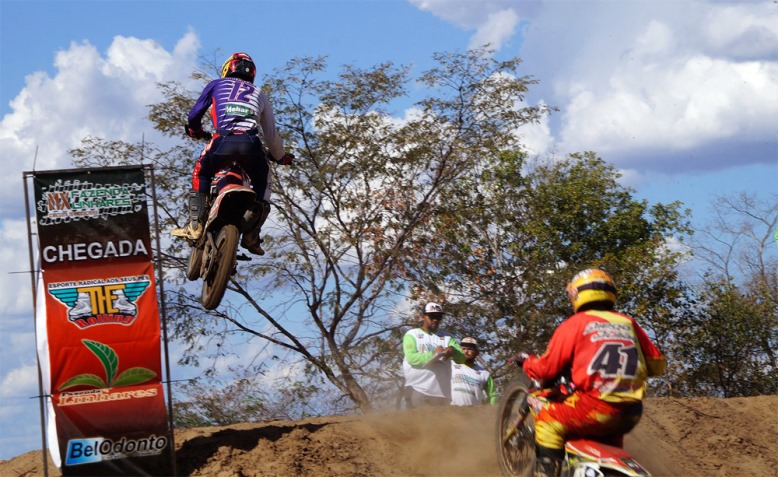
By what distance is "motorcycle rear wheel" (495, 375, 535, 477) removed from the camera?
821 cm

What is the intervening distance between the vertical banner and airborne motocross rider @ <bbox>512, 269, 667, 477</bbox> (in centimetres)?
362

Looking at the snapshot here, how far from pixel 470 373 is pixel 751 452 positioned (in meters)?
3.20

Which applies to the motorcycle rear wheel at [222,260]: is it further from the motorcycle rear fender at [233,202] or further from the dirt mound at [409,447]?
the dirt mound at [409,447]

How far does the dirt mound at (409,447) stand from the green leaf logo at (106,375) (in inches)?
42.4

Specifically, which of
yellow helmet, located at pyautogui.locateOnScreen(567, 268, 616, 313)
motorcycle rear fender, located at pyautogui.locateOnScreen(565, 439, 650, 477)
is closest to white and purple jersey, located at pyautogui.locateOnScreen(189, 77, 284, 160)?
yellow helmet, located at pyautogui.locateOnScreen(567, 268, 616, 313)

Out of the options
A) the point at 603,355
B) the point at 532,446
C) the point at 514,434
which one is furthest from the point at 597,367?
the point at 514,434

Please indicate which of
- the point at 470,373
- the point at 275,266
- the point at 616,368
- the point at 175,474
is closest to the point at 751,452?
the point at 470,373

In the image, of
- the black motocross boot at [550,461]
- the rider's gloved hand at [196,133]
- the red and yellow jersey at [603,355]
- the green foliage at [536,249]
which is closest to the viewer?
the red and yellow jersey at [603,355]

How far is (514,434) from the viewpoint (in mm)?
8375

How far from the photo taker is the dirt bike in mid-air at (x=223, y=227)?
869 centimetres

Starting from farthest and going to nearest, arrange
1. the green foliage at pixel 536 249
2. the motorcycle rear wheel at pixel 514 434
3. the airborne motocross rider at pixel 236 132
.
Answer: the green foliage at pixel 536 249 → the airborne motocross rider at pixel 236 132 → the motorcycle rear wheel at pixel 514 434

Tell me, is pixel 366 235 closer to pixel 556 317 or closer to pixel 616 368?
pixel 556 317

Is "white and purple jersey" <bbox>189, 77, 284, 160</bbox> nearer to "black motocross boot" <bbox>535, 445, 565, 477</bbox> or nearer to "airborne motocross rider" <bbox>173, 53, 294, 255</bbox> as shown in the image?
"airborne motocross rider" <bbox>173, 53, 294, 255</bbox>

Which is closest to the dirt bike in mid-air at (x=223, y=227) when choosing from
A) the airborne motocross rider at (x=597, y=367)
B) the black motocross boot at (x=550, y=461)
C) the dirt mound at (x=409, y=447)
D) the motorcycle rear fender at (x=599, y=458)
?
the dirt mound at (x=409, y=447)
